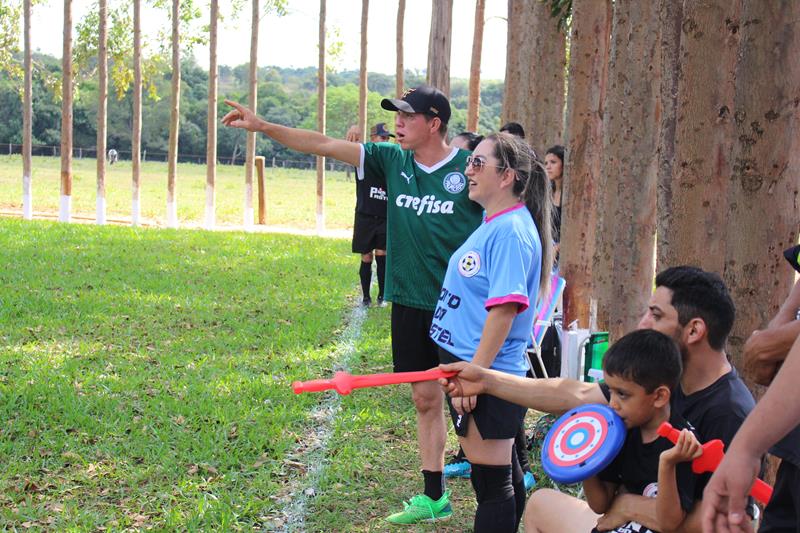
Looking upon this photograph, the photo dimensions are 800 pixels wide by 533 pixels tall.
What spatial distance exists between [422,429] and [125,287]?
8503 mm

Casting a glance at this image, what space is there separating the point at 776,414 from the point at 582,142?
26.9ft

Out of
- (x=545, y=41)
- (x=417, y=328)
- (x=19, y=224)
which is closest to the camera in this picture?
(x=417, y=328)

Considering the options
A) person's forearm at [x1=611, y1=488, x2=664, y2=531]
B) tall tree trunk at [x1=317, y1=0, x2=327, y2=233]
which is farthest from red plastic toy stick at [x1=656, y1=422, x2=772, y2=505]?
tall tree trunk at [x1=317, y1=0, x2=327, y2=233]

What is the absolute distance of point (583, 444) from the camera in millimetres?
3102

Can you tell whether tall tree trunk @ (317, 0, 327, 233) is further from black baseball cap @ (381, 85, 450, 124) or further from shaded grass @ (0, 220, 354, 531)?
black baseball cap @ (381, 85, 450, 124)

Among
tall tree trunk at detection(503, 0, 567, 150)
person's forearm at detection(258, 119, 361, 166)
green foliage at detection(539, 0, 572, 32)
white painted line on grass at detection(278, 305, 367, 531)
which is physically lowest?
white painted line on grass at detection(278, 305, 367, 531)

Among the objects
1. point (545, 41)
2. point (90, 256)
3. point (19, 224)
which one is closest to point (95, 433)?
point (545, 41)

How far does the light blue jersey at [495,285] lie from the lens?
14.1 ft

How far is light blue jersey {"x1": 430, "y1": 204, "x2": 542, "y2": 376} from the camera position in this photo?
14.1 ft

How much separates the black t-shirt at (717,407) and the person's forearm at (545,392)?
0.31 meters

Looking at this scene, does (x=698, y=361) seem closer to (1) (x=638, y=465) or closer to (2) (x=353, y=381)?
(1) (x=638, y=465)

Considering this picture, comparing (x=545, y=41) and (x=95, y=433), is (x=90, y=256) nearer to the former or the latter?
(x=545, y=41)

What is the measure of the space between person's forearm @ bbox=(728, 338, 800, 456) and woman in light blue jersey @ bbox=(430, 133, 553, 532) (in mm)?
1947

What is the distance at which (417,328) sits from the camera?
17.8 ft
